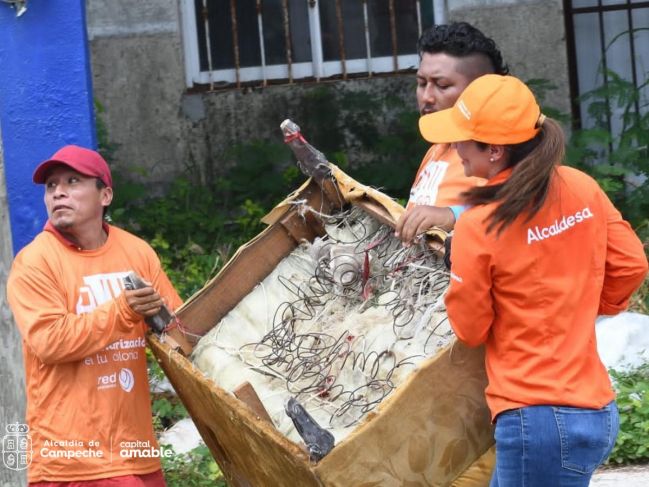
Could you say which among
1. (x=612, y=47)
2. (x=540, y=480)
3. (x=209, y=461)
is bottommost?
(x=209, y=461)

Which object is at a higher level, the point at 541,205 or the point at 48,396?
the point at 541,205

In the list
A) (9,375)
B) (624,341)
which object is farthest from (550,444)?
(624,341)

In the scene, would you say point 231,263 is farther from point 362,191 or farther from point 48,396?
point 48,396

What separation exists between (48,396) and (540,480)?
1.68m

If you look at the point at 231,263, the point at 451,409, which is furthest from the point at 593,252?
the point at 231,263

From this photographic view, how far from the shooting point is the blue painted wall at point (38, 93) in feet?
15.9

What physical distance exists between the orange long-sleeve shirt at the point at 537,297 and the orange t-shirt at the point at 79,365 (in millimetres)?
1248

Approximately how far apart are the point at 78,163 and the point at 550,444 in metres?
1.91

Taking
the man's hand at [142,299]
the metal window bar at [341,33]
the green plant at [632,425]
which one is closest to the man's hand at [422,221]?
the man's hand at [142,299]

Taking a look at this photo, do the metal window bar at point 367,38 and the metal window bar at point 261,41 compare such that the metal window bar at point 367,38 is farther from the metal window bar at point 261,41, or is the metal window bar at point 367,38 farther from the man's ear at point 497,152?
the man's ear at point 497,152

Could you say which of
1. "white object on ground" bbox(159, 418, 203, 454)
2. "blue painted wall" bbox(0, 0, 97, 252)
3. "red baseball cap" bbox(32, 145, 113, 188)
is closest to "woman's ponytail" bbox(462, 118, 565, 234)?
"red baseball cap" bbox(32, 145, 113, 188)

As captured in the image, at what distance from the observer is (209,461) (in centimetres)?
586

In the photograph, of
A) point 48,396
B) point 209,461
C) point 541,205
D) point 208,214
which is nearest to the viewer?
point 541,205

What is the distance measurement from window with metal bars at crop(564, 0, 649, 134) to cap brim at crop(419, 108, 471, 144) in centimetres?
512
